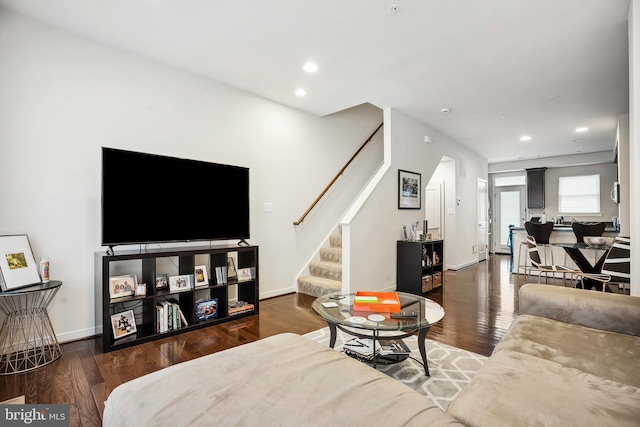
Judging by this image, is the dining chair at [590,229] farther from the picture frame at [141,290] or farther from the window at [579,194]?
the picture frame at [141,290]

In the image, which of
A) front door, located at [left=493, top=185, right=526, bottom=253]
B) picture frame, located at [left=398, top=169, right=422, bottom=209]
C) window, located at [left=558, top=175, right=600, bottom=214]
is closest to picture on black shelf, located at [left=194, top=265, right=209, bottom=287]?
picture frame, located at [left=398, top=169, right=422, bottom=209]

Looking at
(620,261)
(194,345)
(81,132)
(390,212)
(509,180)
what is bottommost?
(194,345)

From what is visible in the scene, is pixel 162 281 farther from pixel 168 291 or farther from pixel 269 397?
pixel 269 397

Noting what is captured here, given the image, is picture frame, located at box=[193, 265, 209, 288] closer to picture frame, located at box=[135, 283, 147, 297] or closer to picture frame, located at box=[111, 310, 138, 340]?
picture frame, located at box=[135, 283, 147, 297]

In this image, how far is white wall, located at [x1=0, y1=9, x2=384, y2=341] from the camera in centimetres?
252

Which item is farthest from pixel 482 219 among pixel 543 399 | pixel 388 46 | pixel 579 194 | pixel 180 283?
pixel 543 399

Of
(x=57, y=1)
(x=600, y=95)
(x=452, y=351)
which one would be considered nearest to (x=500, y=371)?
(x=452, y=351)

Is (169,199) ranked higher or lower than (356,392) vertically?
higher

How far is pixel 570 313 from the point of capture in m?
2.01

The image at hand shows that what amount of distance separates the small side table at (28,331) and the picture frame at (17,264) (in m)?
0.07

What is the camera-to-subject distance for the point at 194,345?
8.89ft

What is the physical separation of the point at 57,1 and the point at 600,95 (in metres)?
5.88

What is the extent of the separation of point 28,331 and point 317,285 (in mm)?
2880

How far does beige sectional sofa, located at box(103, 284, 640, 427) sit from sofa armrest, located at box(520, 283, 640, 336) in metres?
0.27
